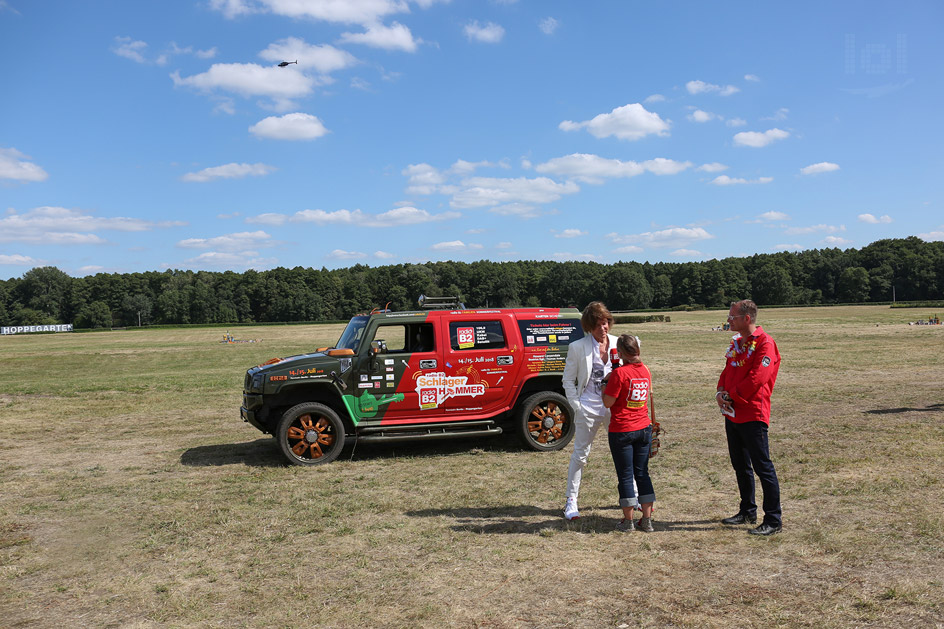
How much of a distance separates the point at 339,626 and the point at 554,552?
6.38 ft

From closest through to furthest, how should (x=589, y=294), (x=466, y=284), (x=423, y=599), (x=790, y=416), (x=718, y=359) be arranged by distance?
(x=423, y=599) → (x=790, y=416) → (x=718, y=359) → (x=589, y=294) → (x=466, y=284)

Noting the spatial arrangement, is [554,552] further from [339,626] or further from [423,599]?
[339,626]

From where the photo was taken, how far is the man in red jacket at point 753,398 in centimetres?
529

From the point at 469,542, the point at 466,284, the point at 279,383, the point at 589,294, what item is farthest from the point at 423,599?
the point at 466,284

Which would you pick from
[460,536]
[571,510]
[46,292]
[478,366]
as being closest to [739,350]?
[571,510]

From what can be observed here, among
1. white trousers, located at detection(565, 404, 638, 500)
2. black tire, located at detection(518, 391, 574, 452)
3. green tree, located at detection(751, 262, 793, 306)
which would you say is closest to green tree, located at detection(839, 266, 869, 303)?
green tree, located at detection(751, 262, 793, 306)

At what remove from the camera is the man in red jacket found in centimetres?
529

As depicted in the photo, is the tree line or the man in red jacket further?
the tree line

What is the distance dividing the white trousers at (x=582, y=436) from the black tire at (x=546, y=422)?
3052 mm

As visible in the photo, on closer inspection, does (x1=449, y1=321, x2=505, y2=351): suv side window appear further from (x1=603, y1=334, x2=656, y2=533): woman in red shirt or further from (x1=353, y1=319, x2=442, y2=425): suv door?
(x1=603, y1=334, x2=656, y2=533): woman in red shirt

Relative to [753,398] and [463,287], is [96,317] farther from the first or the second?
[753,398]

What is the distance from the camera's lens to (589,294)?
417 ft

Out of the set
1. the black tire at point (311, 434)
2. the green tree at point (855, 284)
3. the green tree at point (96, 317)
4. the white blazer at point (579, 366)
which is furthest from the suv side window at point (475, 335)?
the green tree at point (96, 317)

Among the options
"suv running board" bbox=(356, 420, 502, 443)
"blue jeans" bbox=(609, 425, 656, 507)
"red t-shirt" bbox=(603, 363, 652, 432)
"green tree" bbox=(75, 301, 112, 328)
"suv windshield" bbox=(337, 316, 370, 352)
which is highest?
"green tree" bbox=(75, 301, 112, 328)
